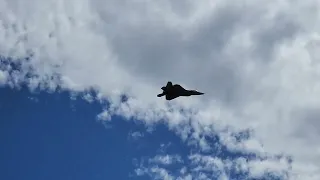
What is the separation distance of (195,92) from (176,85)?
13.4 feet

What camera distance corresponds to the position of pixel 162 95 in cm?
6469

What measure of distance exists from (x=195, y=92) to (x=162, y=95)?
5587 millimetres

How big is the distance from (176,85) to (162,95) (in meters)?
2.26

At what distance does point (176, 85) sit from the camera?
65.1 metres

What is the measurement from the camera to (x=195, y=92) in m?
68.0
